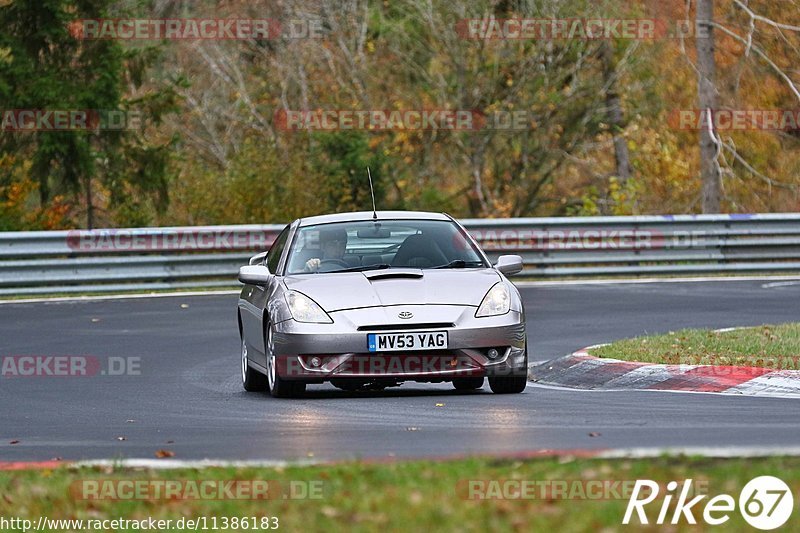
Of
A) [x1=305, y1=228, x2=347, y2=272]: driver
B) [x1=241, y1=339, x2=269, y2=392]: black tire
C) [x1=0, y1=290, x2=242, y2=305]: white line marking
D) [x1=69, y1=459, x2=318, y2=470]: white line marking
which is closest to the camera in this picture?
[x1=69, y1=459, x2=318, y2=470]: white line marking

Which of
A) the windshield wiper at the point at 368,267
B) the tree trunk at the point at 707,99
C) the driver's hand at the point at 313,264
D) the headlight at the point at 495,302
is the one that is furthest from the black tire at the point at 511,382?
the tree trunk at the point at 707,99

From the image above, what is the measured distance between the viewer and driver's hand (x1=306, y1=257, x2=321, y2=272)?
41.0 feet

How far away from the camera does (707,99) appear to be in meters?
32.8

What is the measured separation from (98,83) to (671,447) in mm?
23288

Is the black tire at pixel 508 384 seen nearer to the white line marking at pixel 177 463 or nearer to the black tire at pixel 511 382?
the black tire at pixel 511 382

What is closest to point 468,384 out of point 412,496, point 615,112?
point 412,496

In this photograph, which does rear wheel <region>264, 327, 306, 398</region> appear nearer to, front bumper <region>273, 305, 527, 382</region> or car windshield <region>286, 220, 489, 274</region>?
front bumper <region>273, 305, 527, 382</region>

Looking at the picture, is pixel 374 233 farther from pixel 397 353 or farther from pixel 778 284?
pixel 778 284

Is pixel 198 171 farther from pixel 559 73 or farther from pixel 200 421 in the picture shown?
pixel 200 421

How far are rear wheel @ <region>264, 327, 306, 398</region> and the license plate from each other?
2.65ft

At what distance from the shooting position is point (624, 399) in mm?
11141

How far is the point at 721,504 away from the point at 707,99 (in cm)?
2745

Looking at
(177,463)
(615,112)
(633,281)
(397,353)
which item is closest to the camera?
(177,463)

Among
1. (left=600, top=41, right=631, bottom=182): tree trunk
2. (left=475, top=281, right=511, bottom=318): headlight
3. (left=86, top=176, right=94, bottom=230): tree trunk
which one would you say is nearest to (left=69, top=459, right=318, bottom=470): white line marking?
(left=475, top=281, right=511, bottom=318): headlight
